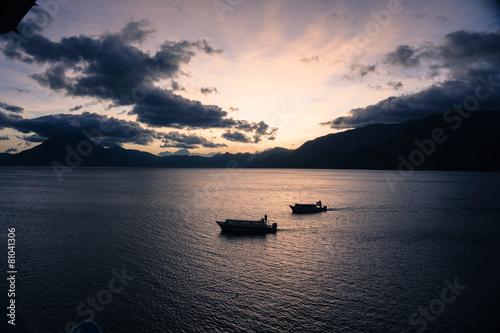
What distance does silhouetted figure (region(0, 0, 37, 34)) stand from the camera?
5.32m

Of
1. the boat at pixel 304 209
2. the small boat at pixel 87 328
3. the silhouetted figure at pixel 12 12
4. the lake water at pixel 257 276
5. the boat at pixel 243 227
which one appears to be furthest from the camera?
the boat at pixel 304 209

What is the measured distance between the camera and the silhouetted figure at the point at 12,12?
5324mm

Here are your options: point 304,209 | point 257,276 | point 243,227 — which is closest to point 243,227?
point 243,227

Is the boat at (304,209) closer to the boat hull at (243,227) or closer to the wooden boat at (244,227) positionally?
the boat hull at (243,227)

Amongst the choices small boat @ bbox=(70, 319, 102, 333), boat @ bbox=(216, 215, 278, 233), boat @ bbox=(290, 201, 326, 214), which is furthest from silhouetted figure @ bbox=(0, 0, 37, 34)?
boat @ bbox=(290, 201, 326, 214)

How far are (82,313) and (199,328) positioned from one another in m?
13.1

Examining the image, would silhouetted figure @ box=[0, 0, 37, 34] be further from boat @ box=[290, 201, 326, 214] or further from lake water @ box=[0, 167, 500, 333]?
boat @ box=[290, 201, 326, 214]

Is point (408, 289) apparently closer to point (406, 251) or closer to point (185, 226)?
point (406, 251)

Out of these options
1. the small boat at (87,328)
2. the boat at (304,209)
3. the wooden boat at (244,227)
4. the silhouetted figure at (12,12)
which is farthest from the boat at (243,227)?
the silhouetted figure at (12,12)

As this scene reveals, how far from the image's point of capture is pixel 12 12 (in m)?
5.53

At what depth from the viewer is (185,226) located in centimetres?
7075

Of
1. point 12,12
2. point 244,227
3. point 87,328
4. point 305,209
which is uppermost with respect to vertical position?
point 12,12

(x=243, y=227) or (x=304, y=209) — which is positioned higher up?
(x=304, y=209)

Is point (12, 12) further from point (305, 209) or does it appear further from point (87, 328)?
point (305, 209)
